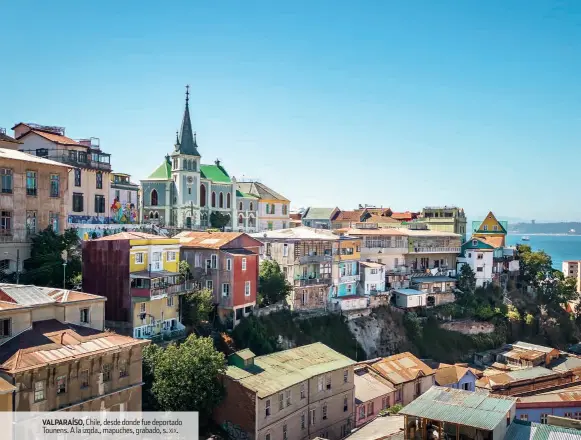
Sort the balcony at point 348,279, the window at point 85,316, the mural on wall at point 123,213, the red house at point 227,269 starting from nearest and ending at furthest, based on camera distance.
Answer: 1. the window at point 85,316
2. the red house at point 227,269
3. the mural on wall at point 123,213
4. the balcony at point 348,279

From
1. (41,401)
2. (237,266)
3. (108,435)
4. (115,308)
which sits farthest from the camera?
(237,266)

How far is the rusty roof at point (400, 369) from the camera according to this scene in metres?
44.2

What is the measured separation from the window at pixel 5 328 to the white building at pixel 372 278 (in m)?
40.0

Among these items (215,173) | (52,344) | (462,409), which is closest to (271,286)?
(52,344)

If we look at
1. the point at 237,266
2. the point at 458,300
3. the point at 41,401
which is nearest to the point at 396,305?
the point at 458,300

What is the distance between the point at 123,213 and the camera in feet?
175

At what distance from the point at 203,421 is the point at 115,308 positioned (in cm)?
940

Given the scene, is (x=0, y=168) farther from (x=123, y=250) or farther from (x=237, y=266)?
(x=237, y=266)

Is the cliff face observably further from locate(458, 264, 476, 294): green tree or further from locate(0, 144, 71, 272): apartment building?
locate(0, 144, 71, 272): apartment building

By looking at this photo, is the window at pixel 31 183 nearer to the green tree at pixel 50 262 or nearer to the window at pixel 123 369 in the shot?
the green tree at pixel 50 262

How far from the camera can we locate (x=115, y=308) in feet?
122

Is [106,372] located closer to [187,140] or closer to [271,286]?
[271,286]

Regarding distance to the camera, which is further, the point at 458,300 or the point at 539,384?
the point at 458,300

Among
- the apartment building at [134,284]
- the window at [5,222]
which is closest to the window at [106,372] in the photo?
the apartment building at [134,284]
